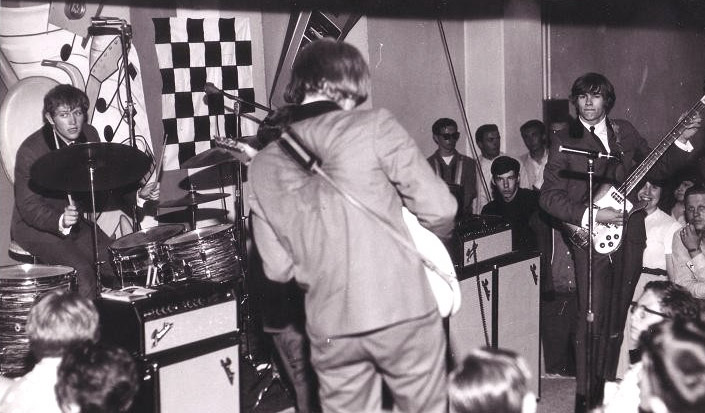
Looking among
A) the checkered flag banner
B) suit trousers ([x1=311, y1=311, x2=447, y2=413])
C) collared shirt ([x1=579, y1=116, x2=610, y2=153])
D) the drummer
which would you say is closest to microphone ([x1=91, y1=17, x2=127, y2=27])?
the checkered flag banner

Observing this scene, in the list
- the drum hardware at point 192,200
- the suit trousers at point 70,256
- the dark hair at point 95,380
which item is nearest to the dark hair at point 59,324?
the dark hair at point 95,380

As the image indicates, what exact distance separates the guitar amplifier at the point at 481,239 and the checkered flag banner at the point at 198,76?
236 cm

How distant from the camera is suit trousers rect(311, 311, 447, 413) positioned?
283cm

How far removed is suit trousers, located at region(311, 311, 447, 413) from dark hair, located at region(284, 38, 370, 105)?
82 cm

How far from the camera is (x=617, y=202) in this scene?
4719 millimetres

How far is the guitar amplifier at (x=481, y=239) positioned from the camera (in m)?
4.72

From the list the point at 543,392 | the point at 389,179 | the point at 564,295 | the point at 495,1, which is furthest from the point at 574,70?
the point at 389,179

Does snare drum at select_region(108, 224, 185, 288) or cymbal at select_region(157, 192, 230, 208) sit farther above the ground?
cymbal at select_region(157, 192, 230, 208)

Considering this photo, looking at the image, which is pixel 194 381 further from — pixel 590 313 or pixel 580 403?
pixel 580 403

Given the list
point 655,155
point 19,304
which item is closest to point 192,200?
point 19,304

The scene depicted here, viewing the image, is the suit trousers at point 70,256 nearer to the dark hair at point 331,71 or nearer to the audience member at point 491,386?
the dark hair at point 331,71

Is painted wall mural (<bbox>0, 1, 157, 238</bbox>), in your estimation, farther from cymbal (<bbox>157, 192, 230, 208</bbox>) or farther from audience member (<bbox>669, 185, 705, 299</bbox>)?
audience member (<bbox>669, 185, 705, 299</bbox>)

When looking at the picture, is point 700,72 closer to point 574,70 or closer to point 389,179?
point 574,70

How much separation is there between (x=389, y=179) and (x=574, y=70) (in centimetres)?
692
